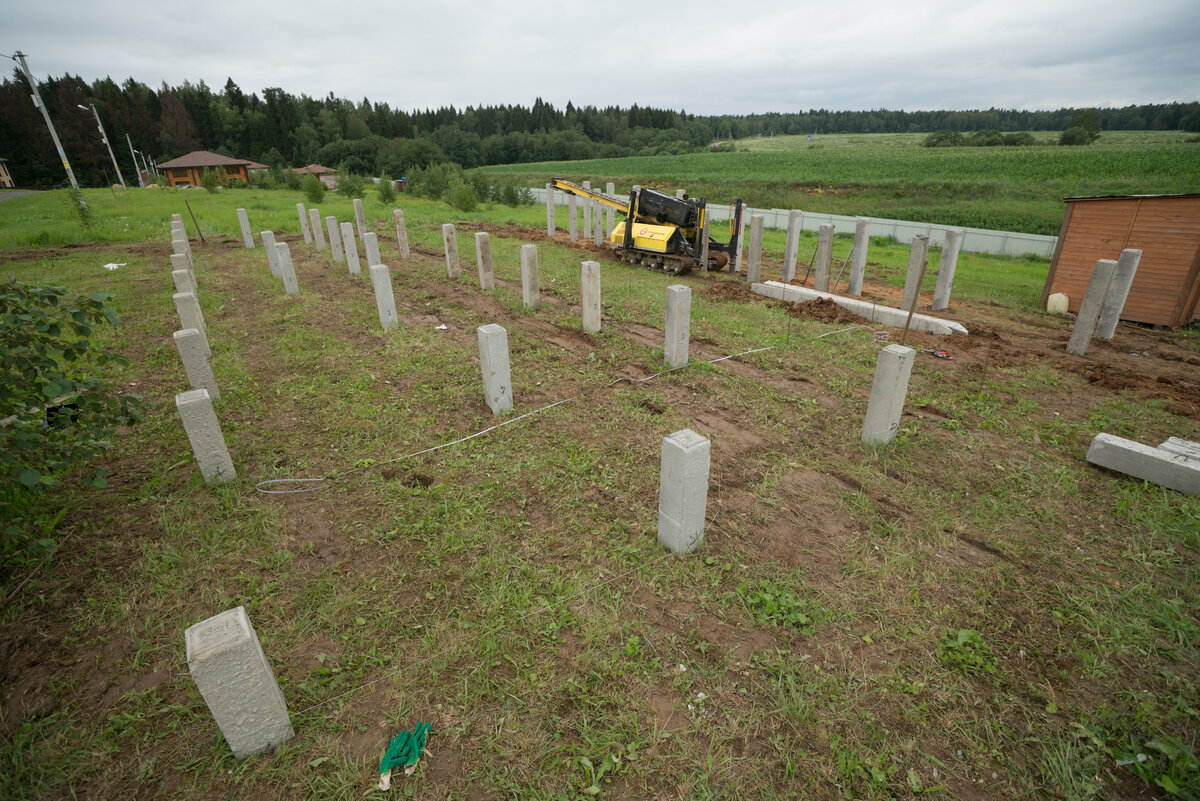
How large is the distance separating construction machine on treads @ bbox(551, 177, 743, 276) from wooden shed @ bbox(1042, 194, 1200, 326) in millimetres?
7228

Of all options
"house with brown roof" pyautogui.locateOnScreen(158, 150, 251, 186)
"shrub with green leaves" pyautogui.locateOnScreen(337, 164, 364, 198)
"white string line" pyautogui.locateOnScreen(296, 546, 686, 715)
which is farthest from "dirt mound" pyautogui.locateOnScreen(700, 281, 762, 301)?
"house with brown roof" pyautogui.locateOnScreen(158, 150, 251, 186)

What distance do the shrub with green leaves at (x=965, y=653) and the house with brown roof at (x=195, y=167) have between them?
200 feet

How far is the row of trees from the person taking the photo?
57.4 meters

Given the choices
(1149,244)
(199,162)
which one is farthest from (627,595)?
(199,162)

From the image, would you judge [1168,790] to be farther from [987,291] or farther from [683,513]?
[987,291]

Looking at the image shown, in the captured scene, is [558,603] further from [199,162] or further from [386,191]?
[199,162]

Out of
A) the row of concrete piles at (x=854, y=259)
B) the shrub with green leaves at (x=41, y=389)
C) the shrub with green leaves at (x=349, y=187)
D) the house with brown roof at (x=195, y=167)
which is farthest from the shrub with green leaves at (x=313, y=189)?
the shrub with green leaves at (x=41, y=389)

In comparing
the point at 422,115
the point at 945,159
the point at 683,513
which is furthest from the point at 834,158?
the point at 422,115

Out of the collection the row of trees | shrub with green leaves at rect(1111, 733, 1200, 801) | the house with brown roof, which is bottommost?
shrub with green leaves at rect(1111, 733, 1200, 801)

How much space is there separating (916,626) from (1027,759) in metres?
0.81

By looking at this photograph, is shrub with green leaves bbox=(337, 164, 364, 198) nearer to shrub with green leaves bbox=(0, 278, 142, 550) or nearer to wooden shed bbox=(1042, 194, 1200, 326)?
shrub with green leaves bbox=(0, 278, 142, 550)

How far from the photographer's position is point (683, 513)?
369 centimetres

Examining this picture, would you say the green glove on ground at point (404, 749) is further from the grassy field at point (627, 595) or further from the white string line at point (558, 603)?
the white string line at point (558, 603)

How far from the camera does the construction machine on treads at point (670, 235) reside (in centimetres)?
1361
